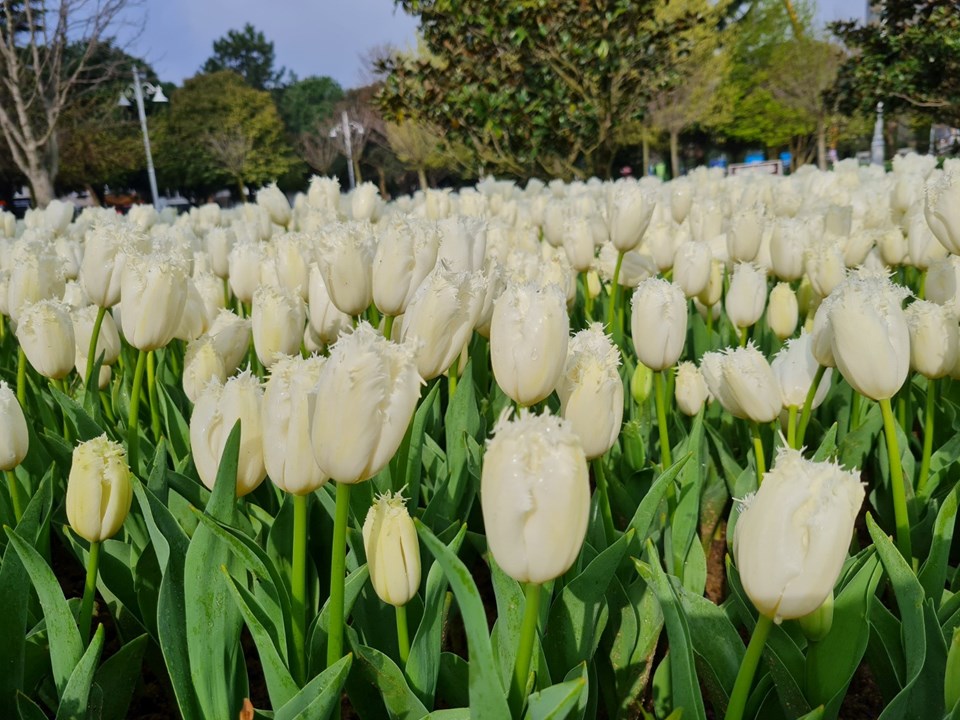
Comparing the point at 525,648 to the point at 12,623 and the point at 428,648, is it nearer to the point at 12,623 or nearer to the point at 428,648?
the point at 428,648

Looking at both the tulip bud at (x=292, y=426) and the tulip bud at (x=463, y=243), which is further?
the tulip bud at (x=463, y=243)

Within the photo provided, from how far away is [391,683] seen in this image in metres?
0.93

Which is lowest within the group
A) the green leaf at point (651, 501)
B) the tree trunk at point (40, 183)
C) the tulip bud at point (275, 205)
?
the green leaf at point (651, 501)

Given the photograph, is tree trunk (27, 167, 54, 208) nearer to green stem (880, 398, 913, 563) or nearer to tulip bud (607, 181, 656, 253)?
tulip bud (607, 181, 656, 253)

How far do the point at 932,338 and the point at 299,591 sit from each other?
1079mm

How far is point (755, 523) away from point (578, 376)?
36cm

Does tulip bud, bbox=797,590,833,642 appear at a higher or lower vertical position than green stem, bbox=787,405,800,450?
lower

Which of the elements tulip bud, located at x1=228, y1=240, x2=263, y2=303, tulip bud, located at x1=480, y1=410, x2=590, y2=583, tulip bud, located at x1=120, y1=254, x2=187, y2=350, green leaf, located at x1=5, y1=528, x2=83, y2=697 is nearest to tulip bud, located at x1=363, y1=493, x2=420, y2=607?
tulip bud, located at x1=480, y1=410, x2=590, y2=583

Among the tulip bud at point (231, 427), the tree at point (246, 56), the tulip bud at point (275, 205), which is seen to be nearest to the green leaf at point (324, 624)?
the tulip bud at point (231, 427)

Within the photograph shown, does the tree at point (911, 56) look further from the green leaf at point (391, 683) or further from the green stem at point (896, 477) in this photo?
the green leaf at point (391, 683)

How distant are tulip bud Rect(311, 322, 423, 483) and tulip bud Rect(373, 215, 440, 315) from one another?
50 cm

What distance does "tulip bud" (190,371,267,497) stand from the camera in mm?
1095

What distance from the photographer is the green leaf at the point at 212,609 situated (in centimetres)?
99

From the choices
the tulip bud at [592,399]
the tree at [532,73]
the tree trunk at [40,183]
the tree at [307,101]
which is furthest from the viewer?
the tree at [307,101]
